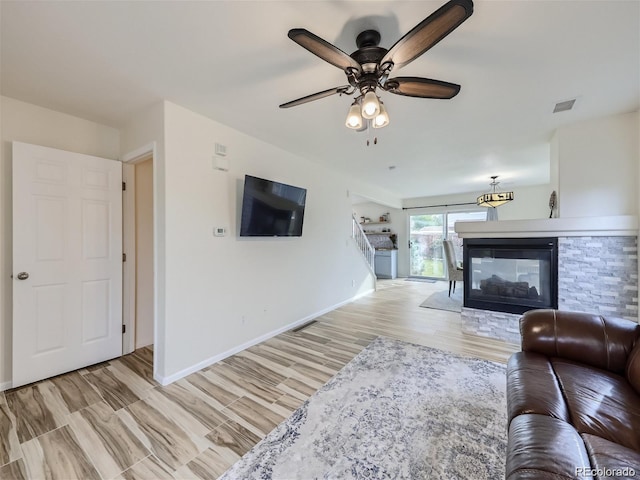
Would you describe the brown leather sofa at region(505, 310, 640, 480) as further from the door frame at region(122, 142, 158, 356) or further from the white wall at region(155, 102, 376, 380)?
the door frame at region(122, 142, 158, 356)

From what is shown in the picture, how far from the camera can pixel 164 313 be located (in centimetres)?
229

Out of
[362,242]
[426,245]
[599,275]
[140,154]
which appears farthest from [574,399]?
[426,245]

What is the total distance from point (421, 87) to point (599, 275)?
2868 mm

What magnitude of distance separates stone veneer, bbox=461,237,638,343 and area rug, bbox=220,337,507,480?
4.33 ft

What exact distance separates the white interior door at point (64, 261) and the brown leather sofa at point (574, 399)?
3.36 m

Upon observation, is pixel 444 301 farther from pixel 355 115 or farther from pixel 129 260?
pixel 129 260

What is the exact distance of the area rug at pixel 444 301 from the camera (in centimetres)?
452

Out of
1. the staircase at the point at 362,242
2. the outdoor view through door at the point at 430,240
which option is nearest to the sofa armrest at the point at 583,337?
the staircase at the point at 362,242

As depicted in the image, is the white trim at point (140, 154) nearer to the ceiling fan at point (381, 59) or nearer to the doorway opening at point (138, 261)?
the doorway opening at point (138, 261)

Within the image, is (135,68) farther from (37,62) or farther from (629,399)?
(629,399)

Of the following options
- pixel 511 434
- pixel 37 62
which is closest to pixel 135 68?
pixel 37 62

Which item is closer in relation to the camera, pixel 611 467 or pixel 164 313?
pixel 611 467

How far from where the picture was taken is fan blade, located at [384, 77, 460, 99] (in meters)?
1.58

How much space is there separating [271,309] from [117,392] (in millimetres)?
1625
